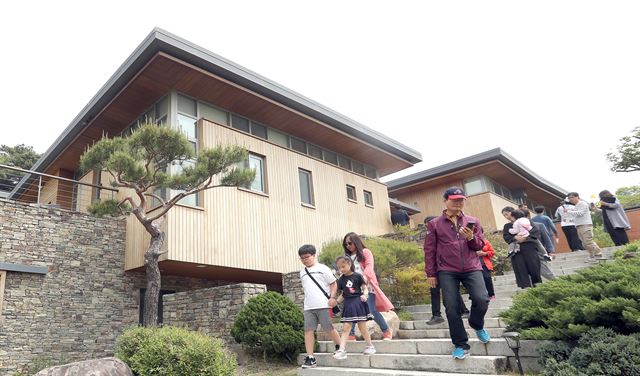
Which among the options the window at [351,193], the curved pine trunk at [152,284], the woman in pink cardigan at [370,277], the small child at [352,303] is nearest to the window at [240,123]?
the window at [351,193]

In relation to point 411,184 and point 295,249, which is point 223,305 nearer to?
point 295,249

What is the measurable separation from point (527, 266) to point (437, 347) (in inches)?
93.4

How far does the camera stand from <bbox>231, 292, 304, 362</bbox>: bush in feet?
25.5

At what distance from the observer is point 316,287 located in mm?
6160


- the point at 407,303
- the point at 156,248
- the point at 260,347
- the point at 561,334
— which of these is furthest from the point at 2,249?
the point at 561,334

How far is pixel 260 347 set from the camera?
8109 mm

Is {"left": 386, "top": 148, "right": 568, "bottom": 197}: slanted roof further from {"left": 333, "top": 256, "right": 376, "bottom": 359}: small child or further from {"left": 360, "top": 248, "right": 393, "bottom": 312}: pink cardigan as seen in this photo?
{"left": 333, "top": 256, "right": 376, "bottom": 359}: small child

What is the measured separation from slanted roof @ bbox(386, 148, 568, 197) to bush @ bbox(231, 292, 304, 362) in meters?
14.0

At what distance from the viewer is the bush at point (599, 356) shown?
3.73 meters

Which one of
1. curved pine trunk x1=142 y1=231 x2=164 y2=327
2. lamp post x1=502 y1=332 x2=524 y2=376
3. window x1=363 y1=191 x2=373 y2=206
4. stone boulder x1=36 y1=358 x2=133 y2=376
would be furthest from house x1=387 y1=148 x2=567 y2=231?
stone boulder x1=36 y1=358 x2=133 y2=376

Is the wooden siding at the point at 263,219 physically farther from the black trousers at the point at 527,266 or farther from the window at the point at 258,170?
the black trousers at the point at 527,266

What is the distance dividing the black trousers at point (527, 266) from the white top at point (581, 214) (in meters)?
3.59

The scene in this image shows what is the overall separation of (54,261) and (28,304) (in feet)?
3.76

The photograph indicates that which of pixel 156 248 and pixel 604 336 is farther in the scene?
pixel 156 248
